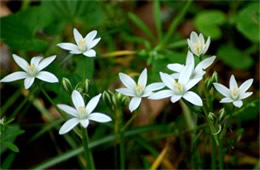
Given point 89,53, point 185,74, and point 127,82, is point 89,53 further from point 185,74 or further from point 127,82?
point 185,74

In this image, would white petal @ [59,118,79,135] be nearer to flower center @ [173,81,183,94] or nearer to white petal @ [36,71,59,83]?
white petal @ [36,71,59,83]

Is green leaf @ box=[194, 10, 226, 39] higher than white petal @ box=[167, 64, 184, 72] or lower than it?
lower

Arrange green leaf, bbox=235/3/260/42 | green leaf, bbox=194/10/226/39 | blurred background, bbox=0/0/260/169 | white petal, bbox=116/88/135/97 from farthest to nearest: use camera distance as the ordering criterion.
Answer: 1. green leaf, bbox=194/10/226/39
2. green leaf, bbox=235/3/260/42
3. blurred background, bbox=0/0/260/169
4. white petal, bbox=116/88/135/97

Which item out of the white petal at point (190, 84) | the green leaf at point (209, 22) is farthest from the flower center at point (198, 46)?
the green leaf at point (209, 22)

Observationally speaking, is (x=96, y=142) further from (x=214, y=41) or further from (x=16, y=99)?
(x=214, y=41)

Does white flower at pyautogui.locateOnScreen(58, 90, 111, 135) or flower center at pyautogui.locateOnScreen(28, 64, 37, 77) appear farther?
flower center at pyautogui.locateOnScreen(28, 64, 37, 77)

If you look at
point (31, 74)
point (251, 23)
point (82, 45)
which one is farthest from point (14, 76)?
point (251, 23)

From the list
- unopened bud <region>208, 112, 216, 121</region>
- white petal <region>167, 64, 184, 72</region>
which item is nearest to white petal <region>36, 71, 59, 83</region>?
white petal <region>167, 64, 184, 72</region>
